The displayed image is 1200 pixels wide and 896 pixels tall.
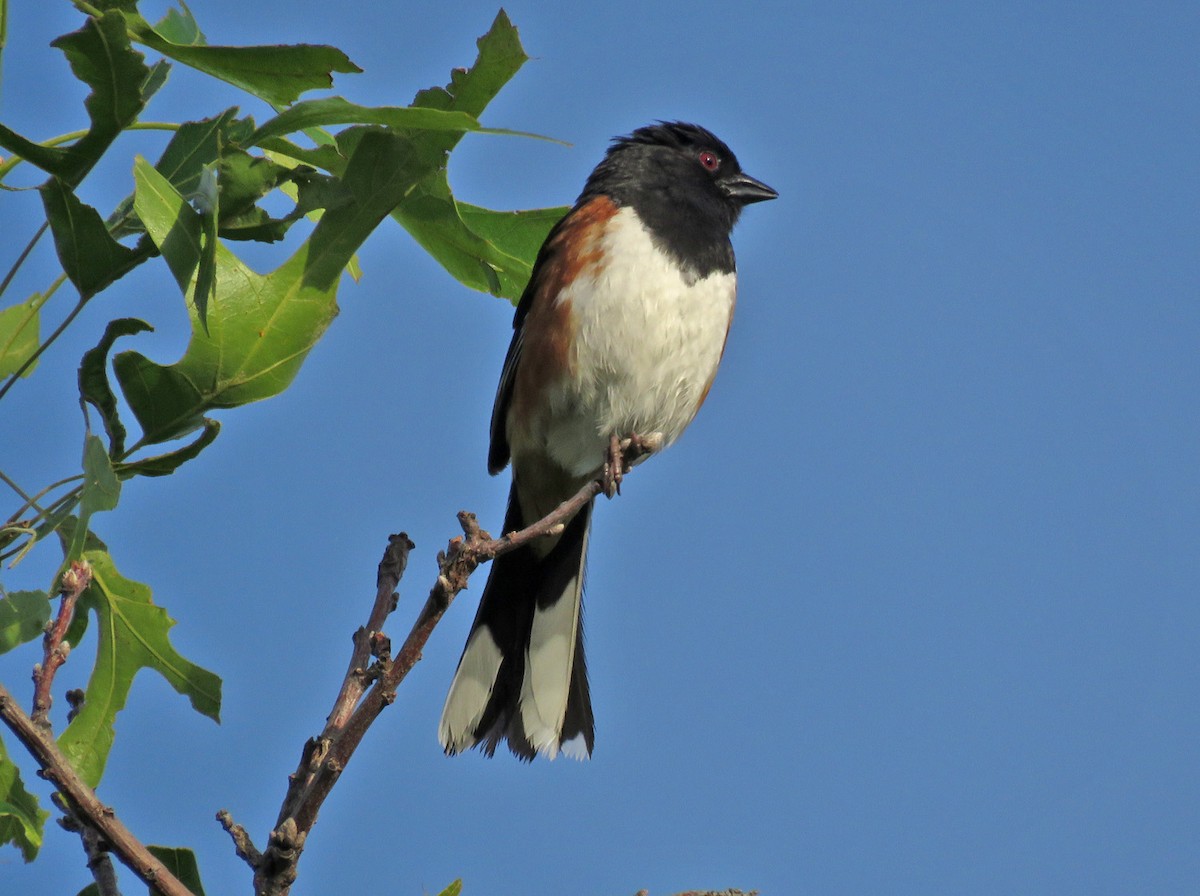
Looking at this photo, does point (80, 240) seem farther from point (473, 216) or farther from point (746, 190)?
point (746, 190)

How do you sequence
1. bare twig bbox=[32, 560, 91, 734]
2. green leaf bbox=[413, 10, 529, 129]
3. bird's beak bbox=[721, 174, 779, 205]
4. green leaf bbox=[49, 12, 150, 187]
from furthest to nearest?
bird's beak bbox=[721, 174, 779, 205] < green leaf bbox=[413, 10, 529, 129] < green leaf bbox=[49, 12, 150, 187] < bare twig bbox=[32, 560, 91, 734]

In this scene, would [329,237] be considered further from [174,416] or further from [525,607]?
[525,607]

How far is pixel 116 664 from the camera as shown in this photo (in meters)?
2.00

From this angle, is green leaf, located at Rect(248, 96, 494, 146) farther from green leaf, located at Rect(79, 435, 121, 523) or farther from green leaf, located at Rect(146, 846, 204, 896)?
green leaf, located at Rect(146, 846, 204, 896)

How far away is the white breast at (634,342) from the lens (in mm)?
3240

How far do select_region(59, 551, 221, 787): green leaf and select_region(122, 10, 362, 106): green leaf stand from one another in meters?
0.75

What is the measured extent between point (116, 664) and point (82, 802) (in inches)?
23.2

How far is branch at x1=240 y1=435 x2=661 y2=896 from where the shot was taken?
4.62ft

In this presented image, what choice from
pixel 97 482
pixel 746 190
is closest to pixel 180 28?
pixel 97 482

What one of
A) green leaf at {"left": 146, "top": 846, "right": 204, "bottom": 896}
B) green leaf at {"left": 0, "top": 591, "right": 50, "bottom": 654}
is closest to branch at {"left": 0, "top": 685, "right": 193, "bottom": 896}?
green leaf at {"left": 0, "top": 591, "right": 50, "bottom": 654}

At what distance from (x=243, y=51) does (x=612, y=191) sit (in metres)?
1.91

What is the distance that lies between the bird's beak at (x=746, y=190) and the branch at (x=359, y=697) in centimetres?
233

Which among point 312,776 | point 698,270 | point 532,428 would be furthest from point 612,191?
point 312,776

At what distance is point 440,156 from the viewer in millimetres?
1693
